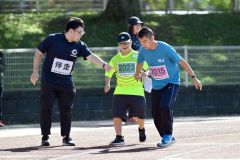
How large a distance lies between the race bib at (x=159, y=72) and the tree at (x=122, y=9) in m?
13.5

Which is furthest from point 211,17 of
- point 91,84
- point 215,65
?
point 91,84

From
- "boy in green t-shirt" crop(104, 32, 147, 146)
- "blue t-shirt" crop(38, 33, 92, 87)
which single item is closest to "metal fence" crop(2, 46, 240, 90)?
"boy in green t-shirt" crop(104, 32, 147, 146)

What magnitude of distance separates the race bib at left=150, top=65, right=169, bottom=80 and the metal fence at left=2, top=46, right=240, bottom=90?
6.92m

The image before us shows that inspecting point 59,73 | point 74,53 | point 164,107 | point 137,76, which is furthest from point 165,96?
point 59,73

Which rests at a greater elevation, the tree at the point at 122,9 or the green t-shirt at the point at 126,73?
the tree at the point at 122,9

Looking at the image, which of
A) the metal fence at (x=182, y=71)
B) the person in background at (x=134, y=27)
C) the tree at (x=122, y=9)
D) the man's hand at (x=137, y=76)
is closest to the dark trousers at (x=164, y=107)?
the man's hand at (x=137, y=76)

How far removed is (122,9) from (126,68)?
42.3 feet

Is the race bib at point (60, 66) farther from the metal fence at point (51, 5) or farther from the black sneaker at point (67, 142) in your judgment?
the metal fence at point (51, 5)

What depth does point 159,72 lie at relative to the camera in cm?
1482

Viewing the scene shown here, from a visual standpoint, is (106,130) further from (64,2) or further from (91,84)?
(64,2)

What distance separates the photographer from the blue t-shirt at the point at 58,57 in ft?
49.4

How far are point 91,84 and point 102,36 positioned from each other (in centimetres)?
531

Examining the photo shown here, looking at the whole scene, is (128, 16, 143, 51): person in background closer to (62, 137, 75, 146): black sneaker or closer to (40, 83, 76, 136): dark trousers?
(40, 83, 76, 136): dark trousers

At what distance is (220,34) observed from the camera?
29141 mm
